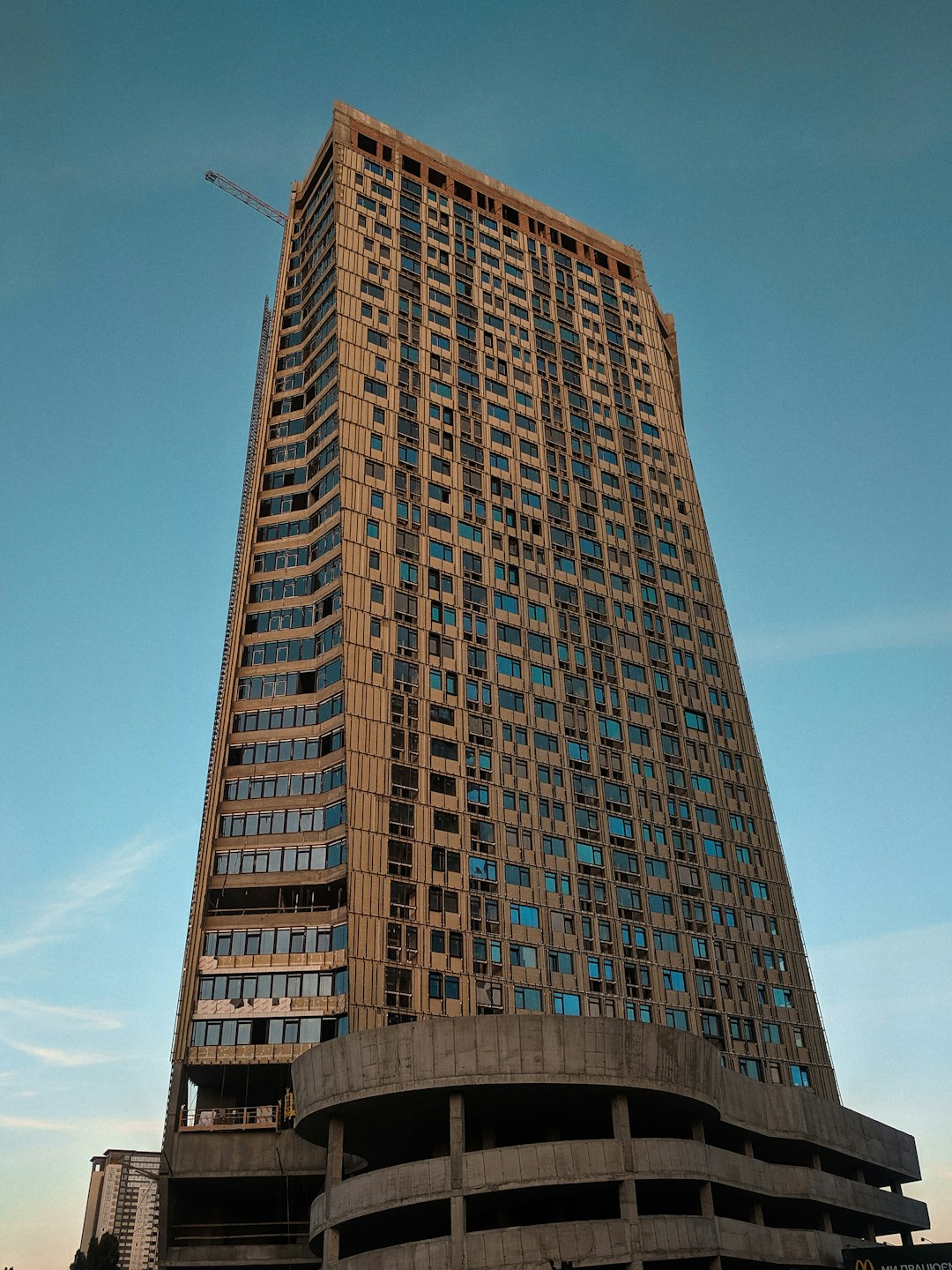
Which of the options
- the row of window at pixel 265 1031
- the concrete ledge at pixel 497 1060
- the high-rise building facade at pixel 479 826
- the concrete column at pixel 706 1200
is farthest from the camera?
the row of window at pixel 265 1031

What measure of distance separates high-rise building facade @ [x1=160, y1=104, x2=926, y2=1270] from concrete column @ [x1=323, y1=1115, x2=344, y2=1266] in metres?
0.22

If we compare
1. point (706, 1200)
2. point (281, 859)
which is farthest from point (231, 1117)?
point (706, 1200)

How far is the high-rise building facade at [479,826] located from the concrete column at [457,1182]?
0.55 feet

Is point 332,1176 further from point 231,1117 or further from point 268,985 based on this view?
point 268,985

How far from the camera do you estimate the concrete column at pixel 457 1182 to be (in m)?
48.4

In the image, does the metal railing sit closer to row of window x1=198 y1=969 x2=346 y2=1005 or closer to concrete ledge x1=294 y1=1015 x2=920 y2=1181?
row of window x1=198 y1=969 x2=346 y2=1005

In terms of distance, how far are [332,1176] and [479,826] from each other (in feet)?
82.7

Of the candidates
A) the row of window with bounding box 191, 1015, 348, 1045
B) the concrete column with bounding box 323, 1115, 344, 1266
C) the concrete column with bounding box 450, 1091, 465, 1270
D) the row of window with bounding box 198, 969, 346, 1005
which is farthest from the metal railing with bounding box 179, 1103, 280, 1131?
the concrete column with bounding box 450, 1091, 465, 1270

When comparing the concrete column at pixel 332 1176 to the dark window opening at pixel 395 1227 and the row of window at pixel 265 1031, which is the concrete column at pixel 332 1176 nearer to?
the dark window opening at pixel 395 1227

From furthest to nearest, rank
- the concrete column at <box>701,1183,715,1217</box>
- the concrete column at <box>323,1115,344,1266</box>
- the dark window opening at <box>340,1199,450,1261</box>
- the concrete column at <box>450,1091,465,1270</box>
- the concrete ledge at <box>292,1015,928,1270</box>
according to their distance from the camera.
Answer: the concrete column at <box>701,1183,715,1217</box>, the dark window opening at <box>340,1199,450,1261</box>, the concrete column at <box>323,1115,344,1266</box>, the concrete ledge at <box>292,1015,928,1270</box>, the concrete column at <box>450,1091,465,1270</box>

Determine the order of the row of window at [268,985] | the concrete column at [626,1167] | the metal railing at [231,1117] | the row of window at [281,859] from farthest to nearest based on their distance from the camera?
1. the row of window at [281,859]
2. the row of window at [268,985]
3. the metal railing at [231,1117]
4. the concrete column at [626,1167]

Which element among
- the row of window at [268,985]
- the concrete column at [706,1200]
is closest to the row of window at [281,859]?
the row of window at [268,985]

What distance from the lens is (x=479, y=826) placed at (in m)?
73.5

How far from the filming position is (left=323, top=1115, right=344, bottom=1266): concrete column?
51.6 metres
